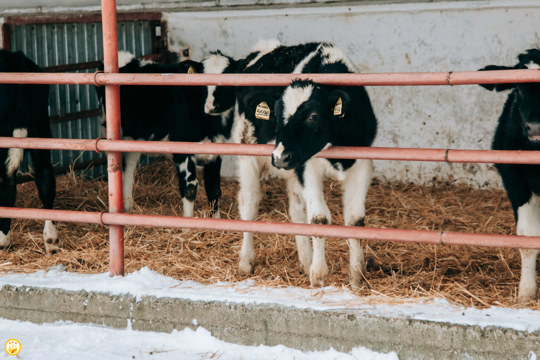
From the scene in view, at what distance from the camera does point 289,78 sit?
12.9 ft

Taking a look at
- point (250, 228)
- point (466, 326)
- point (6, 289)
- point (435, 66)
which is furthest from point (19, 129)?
point (435, 66)

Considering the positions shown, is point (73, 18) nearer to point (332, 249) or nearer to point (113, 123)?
point (113, 123)

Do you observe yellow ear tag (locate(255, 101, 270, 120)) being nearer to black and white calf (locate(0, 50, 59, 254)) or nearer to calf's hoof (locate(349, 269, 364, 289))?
calf's hoof (locate(349, 269, 364, 289))

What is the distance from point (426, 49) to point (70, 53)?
4.02m

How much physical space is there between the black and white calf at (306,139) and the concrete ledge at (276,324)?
2.54ft

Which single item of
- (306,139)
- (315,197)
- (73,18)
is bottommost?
(315,197)

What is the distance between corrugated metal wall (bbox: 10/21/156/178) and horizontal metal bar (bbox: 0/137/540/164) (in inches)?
139

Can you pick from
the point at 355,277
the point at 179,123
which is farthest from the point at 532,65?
the point at 179,123

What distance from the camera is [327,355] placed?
12.1ft

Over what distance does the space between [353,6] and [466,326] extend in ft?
17.2

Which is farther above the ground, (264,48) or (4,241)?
(264,48)

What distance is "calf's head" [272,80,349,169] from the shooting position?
4.04m

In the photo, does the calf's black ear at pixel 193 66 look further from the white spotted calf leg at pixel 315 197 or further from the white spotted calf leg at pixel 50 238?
the white spotted calf leg at pixel 315 197

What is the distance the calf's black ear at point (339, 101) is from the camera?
13.5ft
